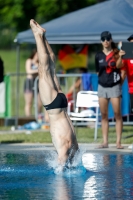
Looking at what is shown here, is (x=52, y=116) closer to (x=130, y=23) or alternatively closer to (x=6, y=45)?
(x=130, y=23)

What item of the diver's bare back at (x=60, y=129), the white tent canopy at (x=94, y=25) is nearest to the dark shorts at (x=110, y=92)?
the white tent canopy at (x=94, y=25)

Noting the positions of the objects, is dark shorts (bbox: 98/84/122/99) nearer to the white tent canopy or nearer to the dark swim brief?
the white tent canopy

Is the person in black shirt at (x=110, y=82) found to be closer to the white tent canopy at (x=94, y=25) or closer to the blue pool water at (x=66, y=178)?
the blue pool water at (x=66, y=178)

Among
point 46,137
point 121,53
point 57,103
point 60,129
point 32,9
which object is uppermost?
point 32,9

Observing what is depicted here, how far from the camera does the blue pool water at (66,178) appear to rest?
7477 mm

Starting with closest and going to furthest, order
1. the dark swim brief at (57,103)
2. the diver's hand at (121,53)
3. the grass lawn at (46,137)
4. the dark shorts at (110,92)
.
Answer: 1. the dark swim brief at (57,103)
2. the diver's hand at (121,53)
3. the dark shorts at (110,92)
4. the grass lawn at (46,137)

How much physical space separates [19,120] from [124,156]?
7542 mm

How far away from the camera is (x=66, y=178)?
28.1ft

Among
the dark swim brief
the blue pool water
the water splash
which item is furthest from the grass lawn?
the dark swim brief

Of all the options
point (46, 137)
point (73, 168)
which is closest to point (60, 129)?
point (73, 168)

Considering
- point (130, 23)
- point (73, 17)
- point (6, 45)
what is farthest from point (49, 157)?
point (6, 45)

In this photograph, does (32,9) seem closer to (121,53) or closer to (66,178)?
(121,53)

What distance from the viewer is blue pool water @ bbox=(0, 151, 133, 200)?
7.48 m

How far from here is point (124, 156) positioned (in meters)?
11.0
